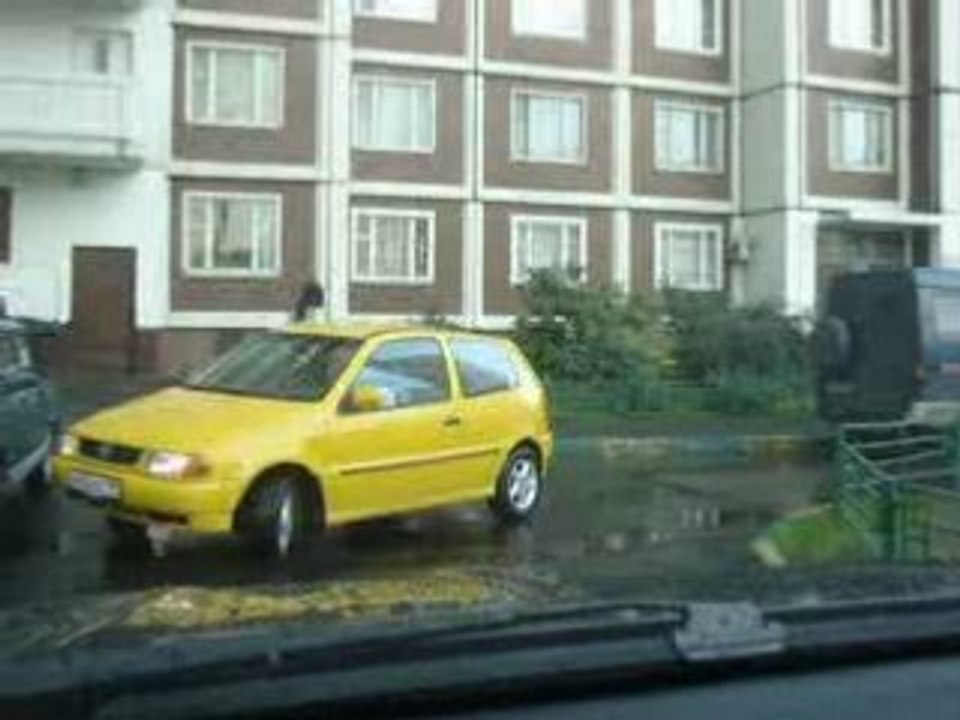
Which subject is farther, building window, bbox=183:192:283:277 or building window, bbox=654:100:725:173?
building window, bbox=654:100:725:173

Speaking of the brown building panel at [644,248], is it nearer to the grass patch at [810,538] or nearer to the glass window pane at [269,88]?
the glass window pane at [269,88]

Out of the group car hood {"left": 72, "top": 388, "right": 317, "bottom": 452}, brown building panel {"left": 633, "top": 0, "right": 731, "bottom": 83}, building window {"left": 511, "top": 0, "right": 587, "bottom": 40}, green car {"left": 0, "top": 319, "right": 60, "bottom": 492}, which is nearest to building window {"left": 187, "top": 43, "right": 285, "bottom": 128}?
building window {"left": 511, "top": 0, "right": 587, "bottom": 40}

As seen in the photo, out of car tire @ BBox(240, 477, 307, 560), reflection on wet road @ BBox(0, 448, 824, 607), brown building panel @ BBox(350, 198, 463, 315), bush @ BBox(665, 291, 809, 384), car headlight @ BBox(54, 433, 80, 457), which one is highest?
brown building panel @ BBox(350, 198, 463, 315)

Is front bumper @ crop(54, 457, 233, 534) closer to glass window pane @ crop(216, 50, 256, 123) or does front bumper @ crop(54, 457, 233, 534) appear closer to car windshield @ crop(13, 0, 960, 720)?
car windshield @ crop(13, 0, 960, 720)

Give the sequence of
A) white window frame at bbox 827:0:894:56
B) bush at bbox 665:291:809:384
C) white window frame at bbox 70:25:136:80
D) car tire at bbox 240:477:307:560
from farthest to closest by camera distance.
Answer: white window frame at bbox 827:0:894:56 → white window frame at bbox 70:25:136:80 → bush at bbox 665:291:809:384 → car tire at bbox 240:477:307:560

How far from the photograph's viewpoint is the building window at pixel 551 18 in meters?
37.6

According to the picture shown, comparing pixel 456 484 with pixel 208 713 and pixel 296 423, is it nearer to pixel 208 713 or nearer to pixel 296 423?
pixel 296 423

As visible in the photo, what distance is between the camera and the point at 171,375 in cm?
3141

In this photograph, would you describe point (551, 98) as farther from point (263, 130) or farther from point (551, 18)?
point (263, 130)

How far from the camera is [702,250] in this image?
39406mm

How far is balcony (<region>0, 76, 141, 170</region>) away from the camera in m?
30.5

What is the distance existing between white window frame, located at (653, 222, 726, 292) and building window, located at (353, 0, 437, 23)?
6362 mm

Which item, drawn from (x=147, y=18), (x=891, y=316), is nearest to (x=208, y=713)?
(x=891, y=316)

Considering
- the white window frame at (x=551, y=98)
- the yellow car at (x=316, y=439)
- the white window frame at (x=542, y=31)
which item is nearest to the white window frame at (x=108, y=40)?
the white window frame at (x=551, y=98)
